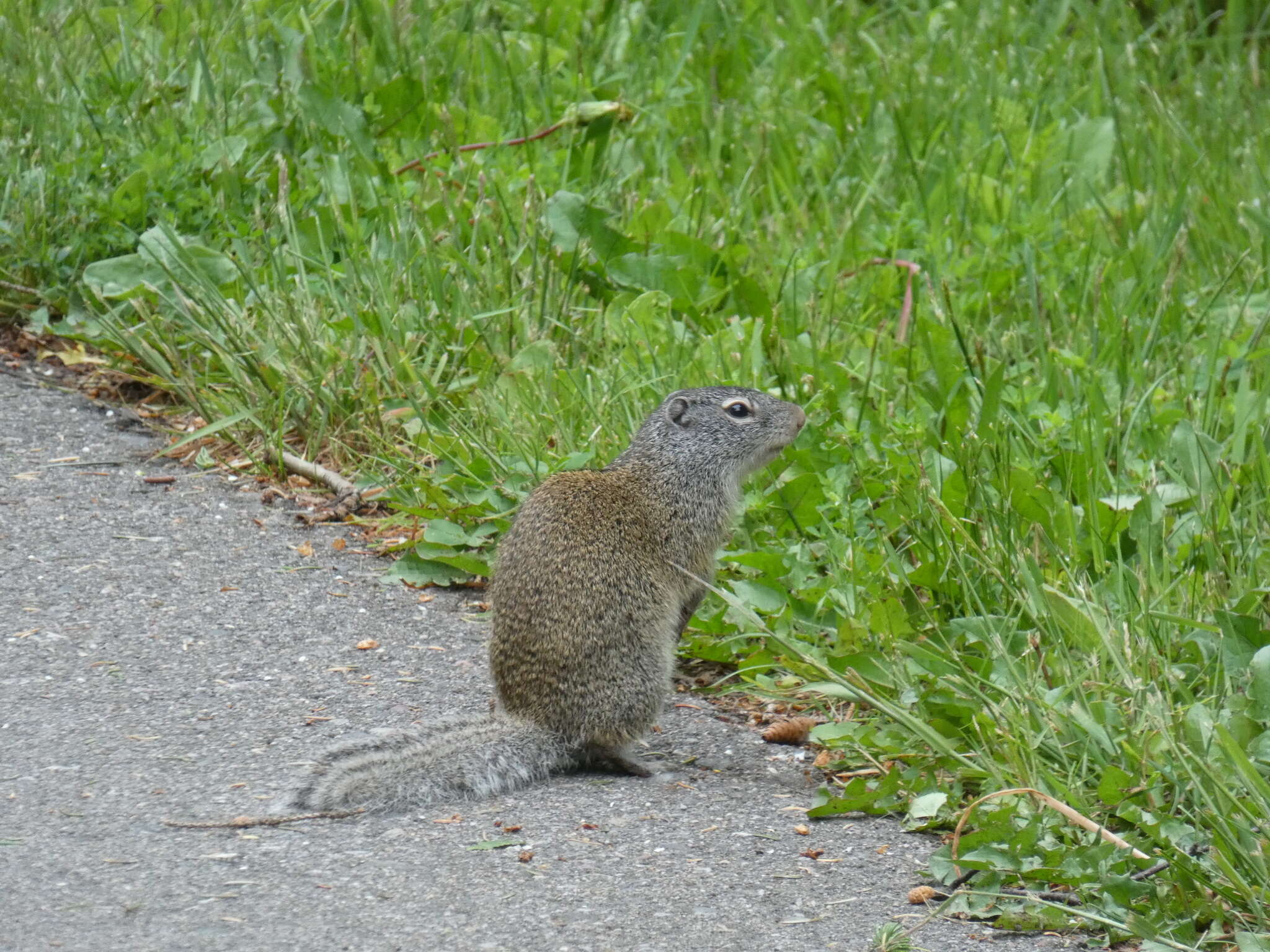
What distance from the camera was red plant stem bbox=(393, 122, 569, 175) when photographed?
19.3 ft

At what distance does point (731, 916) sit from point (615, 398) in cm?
218

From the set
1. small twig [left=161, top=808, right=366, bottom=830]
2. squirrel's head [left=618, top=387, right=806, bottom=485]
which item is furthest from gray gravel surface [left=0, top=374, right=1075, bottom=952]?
squirrel's head [left=618, top=387, right=806, bottom=485]

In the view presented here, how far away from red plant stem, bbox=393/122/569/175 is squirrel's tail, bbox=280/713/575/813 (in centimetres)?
299

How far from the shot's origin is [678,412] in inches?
162

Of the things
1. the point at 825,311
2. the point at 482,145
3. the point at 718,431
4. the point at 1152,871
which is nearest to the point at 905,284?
the point at 825,311

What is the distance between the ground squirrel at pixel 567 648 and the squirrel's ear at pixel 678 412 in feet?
0.61

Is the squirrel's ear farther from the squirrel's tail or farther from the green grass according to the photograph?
→ the squirrel's tail

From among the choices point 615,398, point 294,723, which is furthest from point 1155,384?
point 294,723

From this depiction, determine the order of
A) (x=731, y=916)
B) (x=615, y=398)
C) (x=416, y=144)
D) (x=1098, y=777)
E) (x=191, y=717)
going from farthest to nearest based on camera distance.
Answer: (x=416, y=144) < (x=615, y=398) < (x=191, y=717) < (x=1098, y=777) < (x=731, y=916)

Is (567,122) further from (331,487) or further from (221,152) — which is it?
(331,487)

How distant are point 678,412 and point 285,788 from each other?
1525mm

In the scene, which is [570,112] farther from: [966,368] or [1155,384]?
[1155,384]

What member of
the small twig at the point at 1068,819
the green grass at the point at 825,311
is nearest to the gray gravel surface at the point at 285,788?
the small twig at the point at 1068,819

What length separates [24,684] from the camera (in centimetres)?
346
